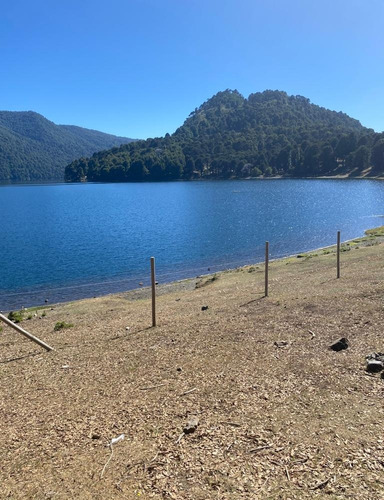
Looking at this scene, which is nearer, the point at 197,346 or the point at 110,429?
the point at 110,429

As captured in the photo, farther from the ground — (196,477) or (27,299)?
(196,477)

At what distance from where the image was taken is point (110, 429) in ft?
23.1

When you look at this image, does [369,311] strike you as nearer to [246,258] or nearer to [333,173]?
[246,258]

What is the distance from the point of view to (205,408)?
735 cm

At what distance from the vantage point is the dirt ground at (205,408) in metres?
5.39

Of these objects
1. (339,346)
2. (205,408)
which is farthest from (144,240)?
(205,408)

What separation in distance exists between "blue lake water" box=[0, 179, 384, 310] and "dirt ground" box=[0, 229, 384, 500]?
57.7 ft

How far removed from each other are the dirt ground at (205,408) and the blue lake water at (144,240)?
17590 millimetres

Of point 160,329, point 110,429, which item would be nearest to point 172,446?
point 110,429

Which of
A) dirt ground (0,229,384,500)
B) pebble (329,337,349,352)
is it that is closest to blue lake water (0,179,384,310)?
dirt ground (0,229,384,500)

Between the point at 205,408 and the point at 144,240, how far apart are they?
44.5 metres

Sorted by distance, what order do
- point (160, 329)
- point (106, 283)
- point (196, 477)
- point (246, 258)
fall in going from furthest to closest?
1. point (246, 258)
2. point (106, 283)
3. point (160, 329)
4. point (196, 477)

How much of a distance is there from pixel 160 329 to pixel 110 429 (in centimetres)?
617

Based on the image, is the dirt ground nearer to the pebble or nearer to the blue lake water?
the pebble
